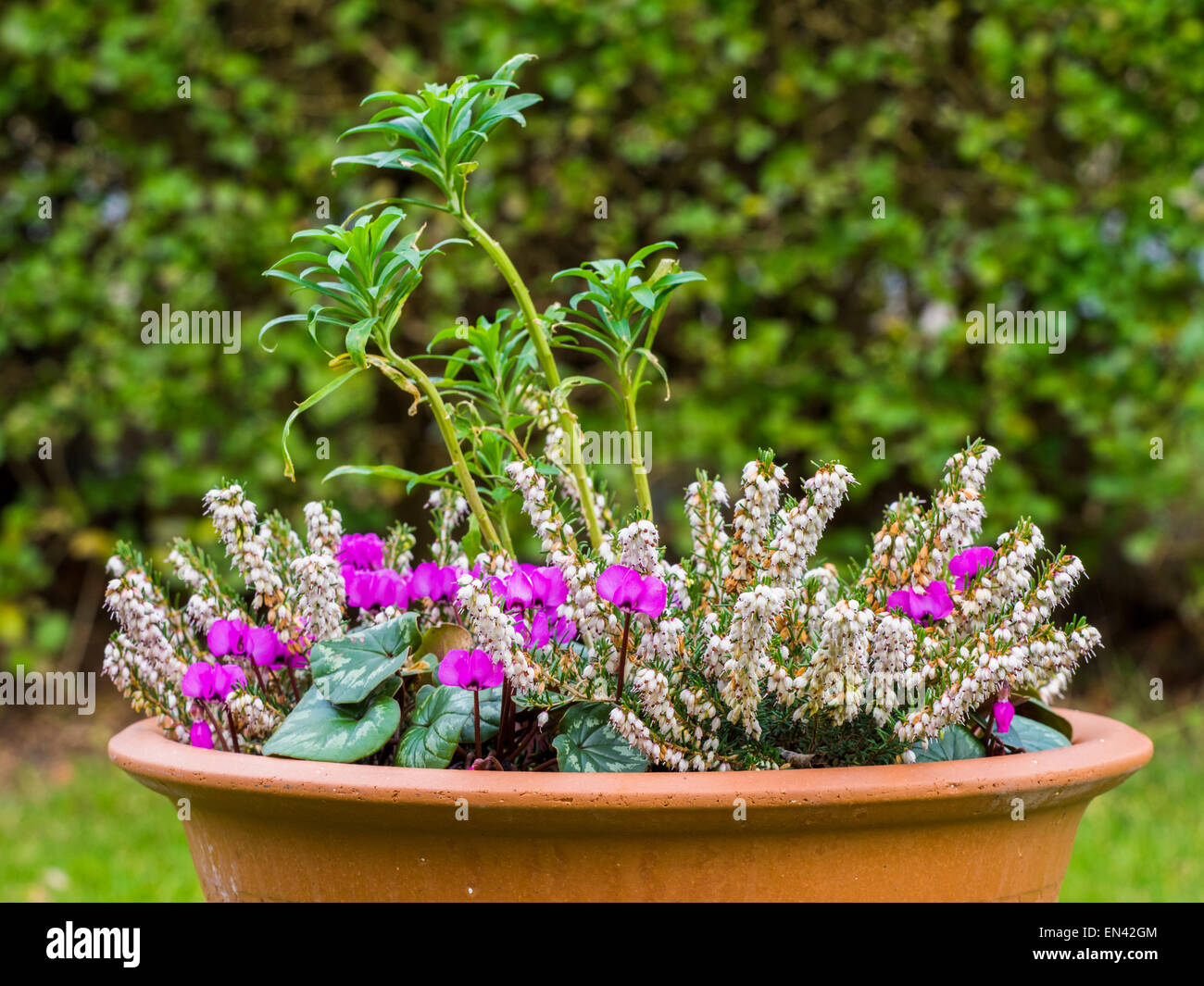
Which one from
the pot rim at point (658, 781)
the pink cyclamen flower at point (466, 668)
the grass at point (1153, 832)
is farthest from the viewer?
the grass at point (1153, 832)

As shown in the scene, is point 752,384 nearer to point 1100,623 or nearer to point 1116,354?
point 1116,354

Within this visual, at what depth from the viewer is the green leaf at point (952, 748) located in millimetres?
1232

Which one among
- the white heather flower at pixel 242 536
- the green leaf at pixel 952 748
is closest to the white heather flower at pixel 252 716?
the white heather flower at pixel 242 536

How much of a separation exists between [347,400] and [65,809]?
4.71 ft

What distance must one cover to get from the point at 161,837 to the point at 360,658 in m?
2.23

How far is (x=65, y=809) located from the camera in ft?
11.0

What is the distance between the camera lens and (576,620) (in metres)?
1.11

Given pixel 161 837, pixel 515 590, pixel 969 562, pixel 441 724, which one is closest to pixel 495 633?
pixel 515 590

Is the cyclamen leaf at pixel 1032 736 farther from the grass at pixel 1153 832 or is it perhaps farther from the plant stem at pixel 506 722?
the grass at pixel 1153 832

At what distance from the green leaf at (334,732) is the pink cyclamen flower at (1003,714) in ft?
2.05

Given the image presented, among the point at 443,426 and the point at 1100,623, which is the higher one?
the point at 443,426

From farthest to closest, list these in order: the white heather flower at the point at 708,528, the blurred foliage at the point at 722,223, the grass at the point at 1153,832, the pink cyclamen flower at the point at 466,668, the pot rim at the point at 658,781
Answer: the blurred foliage at the point at 722,223 < the grass at the point at 1153,832 < the white heather flower at the point at 708,528 < the pink cyclamen flower at the point at 466,668 < the pot rim at the point at 658,781

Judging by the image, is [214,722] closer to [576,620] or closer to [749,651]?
[576,620]
